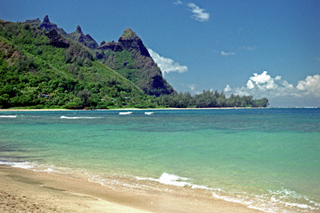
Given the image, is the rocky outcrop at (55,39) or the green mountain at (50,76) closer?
the green mountain at (50,76)

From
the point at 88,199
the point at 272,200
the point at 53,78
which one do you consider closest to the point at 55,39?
the point at 53,78

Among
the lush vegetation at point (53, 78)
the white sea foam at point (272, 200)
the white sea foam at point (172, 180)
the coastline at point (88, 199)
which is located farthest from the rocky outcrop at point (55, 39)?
the white sea foam at point (272, 200)

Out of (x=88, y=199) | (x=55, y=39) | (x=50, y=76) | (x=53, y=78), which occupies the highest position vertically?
(x=55, y=39)

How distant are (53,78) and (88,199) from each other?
138 m

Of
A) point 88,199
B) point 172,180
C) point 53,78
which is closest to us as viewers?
point 88,199

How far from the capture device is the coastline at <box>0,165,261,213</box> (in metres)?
5.47

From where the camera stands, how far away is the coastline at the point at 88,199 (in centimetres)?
547

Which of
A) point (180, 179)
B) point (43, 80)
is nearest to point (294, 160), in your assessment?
point (180, 179)

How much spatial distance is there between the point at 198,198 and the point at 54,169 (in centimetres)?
652

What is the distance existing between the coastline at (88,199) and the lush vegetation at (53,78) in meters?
112

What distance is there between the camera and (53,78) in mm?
131125

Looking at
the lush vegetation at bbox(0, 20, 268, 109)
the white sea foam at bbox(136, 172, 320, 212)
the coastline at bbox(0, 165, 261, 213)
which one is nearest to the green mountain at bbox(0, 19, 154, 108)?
the lush vegetation at bbox(0, 20, 268, 109)

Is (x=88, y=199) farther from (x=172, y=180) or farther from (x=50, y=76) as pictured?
(x=50, y=76)

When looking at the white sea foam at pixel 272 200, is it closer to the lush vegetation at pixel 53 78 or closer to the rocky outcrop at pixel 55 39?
the lush vegetation at pixel 53 78
